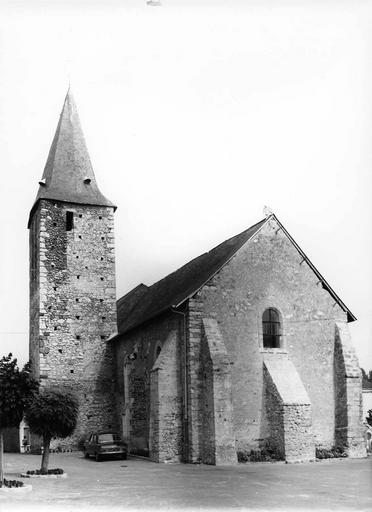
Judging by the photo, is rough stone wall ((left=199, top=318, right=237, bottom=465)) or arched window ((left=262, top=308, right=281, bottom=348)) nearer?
rough stone wall ((left=199, top=318, right=237, bottom=465))

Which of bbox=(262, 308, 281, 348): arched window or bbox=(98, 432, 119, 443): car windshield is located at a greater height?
bbox=(262, 308, 281, 348): arched window

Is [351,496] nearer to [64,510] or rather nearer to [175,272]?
[64,510]

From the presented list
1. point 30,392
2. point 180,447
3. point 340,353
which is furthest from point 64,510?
point 340,353

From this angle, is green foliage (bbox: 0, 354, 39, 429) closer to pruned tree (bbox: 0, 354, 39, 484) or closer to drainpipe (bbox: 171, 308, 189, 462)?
pruned tree (bbox: 0, 354, 39, 484)

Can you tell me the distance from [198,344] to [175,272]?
1059 cm

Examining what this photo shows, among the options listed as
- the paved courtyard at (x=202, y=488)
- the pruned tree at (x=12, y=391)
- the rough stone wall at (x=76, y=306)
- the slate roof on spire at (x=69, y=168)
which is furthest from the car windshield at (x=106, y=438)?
the slate roof on spire at (x=69, y=168)

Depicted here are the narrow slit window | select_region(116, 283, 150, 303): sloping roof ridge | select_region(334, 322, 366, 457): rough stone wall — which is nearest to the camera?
select_region(334, 322, 366, 457): rough stone wall

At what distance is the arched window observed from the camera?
2577cm

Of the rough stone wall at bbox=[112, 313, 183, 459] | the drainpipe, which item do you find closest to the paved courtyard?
the drainpipe

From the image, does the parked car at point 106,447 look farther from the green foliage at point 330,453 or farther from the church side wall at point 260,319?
the green foliage at point 330,453

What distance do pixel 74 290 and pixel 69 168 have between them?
7.27 meters

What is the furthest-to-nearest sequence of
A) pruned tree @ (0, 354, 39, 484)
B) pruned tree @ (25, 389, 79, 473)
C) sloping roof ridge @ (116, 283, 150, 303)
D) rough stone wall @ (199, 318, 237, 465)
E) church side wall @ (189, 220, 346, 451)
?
sloping roof ridge @ (116, 283, 150, 303) < church side wall @ (189, 220, 346, 451) < rough stone wall @ (199, 318, 237, 465) < pruned tree @ (25, 389, 79, 473) < pruned tree @ (0, 354, 39, 484)

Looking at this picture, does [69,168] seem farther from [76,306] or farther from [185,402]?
[185,402]

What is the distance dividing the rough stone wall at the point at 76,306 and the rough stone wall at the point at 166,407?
335 inches
